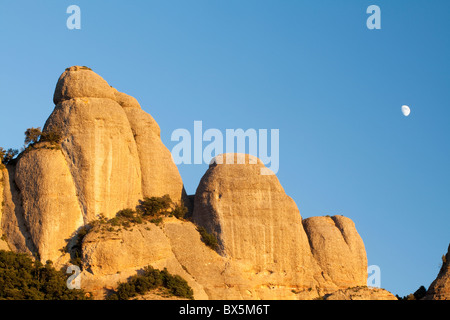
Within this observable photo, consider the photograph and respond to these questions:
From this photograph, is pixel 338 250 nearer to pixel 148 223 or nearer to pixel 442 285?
pixel 442 285

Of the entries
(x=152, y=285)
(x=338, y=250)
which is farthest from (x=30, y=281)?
(x=338, y=250)

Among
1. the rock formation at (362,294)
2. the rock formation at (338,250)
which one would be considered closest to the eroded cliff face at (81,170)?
the rock formation at (338,250)

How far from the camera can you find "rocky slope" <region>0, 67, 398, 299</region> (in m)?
50.1

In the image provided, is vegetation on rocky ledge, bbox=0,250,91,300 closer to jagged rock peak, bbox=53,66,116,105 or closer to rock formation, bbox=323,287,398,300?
jagged rock peak, bbox=53,66,116,105

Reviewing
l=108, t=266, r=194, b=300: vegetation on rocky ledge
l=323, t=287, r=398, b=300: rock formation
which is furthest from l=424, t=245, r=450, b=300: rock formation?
l=108, t=266, r=194, b=300: vegetation on rocky ledge

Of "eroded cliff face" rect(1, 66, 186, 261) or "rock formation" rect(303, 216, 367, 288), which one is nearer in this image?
"eroded cliff face" rect(1, 66, 186, 261)

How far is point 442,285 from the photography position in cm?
4897

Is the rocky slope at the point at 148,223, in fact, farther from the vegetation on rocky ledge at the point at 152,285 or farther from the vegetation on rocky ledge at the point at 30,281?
the vegetation on rocky ledge at the point at 30,281

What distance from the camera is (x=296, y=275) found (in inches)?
2094

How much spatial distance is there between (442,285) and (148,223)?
1893cm

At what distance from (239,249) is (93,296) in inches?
418

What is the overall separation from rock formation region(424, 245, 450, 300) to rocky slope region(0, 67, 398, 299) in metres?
6.72
